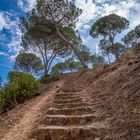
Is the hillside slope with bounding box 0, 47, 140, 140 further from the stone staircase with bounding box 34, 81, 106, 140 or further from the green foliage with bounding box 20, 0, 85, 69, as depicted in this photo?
the green foliage with bounding box 20, 0, 85, 69

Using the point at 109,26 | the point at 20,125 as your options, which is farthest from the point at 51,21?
the point at 20,125

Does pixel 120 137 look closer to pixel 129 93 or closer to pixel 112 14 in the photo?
pixel 129 93

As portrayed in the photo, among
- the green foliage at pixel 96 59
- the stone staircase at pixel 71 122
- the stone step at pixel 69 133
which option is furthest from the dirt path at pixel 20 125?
the green foliage at pixel 96 59

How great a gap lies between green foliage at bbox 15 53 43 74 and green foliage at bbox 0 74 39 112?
2480 centimetres

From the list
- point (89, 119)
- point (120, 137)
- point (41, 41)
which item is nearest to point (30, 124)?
point (89, 119)

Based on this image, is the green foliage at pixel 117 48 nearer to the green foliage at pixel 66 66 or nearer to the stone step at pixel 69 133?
the green foliage at pixel 66 66

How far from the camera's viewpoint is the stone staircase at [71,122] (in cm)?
602

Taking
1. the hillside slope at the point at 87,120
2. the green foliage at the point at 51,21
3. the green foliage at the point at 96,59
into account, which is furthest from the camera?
the green foliage at the point at 96,59

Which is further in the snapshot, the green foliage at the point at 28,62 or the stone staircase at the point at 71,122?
the green foliage at the point at 28,62

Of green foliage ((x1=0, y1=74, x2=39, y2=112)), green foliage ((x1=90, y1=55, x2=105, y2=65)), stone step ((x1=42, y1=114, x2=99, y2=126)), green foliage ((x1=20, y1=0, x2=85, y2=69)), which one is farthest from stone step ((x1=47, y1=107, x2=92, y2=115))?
green foliage ((x1=90, y1=55, x2=105, y2=65))

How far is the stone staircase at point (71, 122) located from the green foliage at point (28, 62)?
2964 cm

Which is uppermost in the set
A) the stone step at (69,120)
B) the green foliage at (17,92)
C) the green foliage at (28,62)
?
the green foliage at (28,62)

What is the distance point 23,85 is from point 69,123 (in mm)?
6462

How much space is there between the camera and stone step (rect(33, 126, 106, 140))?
19.5ft
